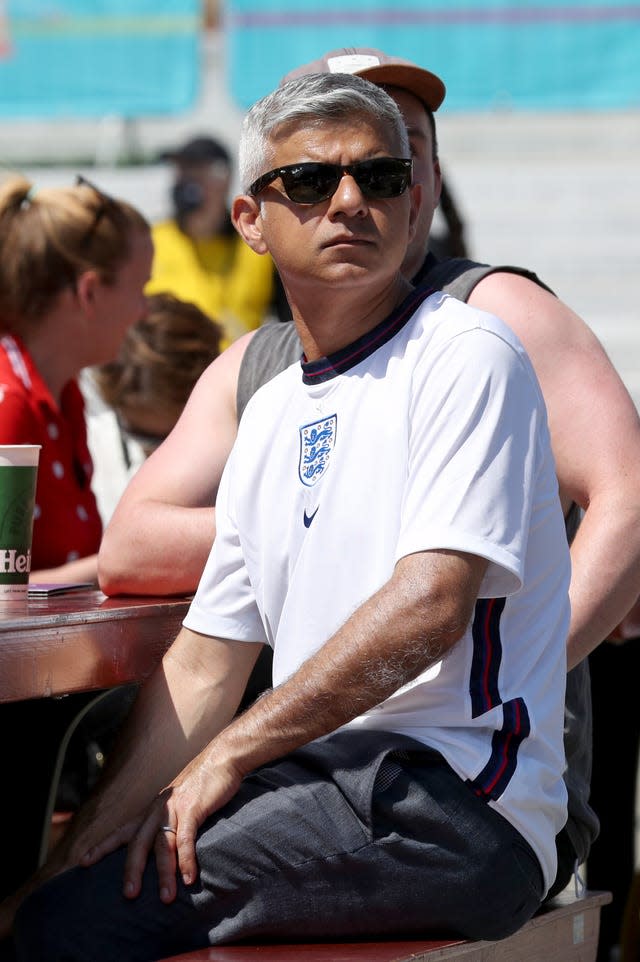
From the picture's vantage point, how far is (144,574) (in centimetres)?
264

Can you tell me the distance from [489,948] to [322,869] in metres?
0.33

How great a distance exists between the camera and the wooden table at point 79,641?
6.62 feet

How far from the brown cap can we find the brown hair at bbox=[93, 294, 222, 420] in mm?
1484

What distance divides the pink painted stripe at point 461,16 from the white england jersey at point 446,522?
8.51m

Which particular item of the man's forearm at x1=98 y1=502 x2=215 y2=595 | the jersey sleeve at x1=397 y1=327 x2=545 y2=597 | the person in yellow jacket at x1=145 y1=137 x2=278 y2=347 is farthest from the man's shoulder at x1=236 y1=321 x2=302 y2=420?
the person in yellow jacket at x1=145 y1=137 x2=278 y2=347

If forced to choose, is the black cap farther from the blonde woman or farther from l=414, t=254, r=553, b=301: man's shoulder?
l=414, t=254, r=553, b=301: man's shoulder

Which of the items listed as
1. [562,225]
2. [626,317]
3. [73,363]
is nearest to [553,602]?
[73,363]

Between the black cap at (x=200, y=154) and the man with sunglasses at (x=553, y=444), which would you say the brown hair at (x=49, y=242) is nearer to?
the man with sunglasses at (x=553, y=444)

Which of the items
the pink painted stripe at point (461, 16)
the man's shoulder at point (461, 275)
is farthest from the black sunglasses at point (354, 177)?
the pink painted stripe at point (461, 16)

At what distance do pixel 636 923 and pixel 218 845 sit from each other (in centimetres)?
159

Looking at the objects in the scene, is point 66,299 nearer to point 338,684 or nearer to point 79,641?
point 79,641

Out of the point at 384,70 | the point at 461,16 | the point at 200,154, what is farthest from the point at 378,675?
the point at 461,16

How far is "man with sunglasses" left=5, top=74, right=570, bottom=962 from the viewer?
6.27 feet

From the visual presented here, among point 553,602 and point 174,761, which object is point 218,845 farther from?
point 553,602
